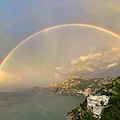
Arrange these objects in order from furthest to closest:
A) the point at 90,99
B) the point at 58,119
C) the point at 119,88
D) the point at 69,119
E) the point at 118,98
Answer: the point at 58,119, the point at 69,119, the point at 90,99, the point at 119,88, the point at 118,98

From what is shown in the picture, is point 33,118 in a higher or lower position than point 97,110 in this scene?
lower

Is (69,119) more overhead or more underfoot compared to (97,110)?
more underfoot

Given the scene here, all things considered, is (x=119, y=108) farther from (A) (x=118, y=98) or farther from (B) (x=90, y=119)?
(B) (x=90, y=119)

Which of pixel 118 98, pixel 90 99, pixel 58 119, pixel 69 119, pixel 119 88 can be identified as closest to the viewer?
pixel 118 98

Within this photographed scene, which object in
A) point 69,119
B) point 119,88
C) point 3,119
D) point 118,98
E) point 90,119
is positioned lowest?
point 3,119

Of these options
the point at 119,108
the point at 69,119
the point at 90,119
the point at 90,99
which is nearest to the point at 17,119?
the point at 69,119

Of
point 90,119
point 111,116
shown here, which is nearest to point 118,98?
point 111,116

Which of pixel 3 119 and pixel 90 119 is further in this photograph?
pixel 3 119

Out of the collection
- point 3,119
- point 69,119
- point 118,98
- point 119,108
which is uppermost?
point 118,98

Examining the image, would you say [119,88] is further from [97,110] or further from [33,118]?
[33,118]
